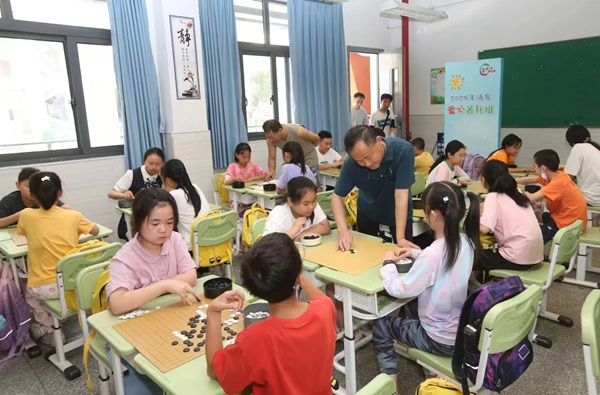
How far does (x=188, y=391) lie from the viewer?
123 cm

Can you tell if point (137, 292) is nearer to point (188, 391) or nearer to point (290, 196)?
point (188, 391)

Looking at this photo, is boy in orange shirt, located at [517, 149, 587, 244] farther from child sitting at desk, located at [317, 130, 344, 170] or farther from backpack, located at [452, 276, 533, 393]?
child sitting at desk, located at [317, 130, 344, 170]

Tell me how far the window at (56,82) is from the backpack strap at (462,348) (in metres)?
4.77

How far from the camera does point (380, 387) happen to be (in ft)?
3.62

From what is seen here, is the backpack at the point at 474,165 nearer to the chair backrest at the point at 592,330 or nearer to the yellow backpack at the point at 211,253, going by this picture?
the yellow backpack at the point at 211,253

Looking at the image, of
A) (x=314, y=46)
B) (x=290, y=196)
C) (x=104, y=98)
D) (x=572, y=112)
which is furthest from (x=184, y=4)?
(x=572, y=112)

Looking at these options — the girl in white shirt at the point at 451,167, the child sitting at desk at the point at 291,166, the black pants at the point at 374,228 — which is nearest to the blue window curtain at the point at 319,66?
the child sitting at desk at the point at 291,166

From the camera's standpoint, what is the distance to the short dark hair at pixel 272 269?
3.95 ft

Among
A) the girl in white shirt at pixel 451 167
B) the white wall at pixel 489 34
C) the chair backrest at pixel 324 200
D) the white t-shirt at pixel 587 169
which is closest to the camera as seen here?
the chair backrest at pixel 324 200

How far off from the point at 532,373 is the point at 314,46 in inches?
222

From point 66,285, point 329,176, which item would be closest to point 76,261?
point 66,285

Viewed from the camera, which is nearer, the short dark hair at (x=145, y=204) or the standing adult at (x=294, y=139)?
the short dark hair at (x=145, y=204)

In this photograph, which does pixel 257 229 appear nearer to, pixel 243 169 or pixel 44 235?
pixel 44 235

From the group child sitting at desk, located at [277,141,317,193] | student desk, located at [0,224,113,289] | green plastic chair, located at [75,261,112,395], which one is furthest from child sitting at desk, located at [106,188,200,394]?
child sitting at desk, located at [277,141,317,193]
